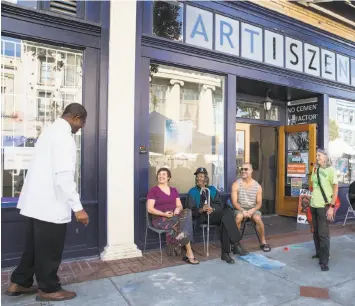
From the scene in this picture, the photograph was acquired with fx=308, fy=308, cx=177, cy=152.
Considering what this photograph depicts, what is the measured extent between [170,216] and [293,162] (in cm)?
409

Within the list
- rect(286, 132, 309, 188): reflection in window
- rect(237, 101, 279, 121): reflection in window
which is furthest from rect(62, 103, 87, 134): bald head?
rect(286, 132, 309, 188): reflection in window

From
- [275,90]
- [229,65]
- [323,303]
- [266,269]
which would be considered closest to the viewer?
[323,303]

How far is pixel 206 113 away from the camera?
18.4 feet

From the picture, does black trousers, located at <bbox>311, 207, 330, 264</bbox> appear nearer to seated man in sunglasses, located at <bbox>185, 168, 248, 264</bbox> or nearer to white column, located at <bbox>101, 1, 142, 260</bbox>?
seated man in sunglasses, located at <bbox>185, 168, 248, 264</bbox>

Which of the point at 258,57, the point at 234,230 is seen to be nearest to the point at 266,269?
the point at 234,230

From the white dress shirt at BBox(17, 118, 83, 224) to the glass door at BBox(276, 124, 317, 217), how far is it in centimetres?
542

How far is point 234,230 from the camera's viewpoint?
13.6ft

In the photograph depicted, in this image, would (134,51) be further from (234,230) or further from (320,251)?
(320,251)

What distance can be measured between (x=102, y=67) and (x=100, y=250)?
8.24 feet

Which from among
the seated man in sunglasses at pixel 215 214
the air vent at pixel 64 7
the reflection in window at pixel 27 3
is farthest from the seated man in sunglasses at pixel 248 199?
the reflection in window at pixel 27 3

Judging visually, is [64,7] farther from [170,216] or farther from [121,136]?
[170,216]

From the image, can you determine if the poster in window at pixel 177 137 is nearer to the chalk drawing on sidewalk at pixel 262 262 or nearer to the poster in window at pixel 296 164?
the chalk drawing on sidewalk at pixel 262 262

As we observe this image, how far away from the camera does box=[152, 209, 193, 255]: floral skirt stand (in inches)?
155

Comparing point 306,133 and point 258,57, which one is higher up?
point 258,57
